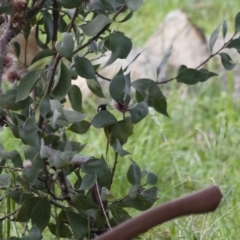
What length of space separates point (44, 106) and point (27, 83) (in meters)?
0.06

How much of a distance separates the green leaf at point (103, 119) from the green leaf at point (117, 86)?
0.05 m

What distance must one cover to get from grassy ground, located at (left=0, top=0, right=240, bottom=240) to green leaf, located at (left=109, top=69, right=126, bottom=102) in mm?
590

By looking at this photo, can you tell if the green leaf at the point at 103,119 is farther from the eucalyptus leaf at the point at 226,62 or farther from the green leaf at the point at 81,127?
the eucalyptus leaf at the point at 226,62

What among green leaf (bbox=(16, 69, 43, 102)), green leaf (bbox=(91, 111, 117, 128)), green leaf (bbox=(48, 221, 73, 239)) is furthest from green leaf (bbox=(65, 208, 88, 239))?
green leaf (bbox=(16, 69, 43, 102))

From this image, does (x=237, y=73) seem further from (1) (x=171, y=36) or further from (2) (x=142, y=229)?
(2) (x=142, y=229)

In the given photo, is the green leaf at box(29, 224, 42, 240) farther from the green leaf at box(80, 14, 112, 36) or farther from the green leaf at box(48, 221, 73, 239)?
the green leaf at box(80, 14, 112, 36)

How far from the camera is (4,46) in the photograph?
66.6 inches

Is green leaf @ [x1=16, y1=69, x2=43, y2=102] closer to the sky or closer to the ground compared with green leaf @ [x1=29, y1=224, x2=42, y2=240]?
closer to the sky

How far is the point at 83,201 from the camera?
169 centimetres

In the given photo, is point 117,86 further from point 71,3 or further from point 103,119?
point 71,3

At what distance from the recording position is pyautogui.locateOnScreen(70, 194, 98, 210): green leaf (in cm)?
168

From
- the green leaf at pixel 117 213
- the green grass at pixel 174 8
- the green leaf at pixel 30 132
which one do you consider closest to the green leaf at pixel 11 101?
the green leaf at pixel 30 132

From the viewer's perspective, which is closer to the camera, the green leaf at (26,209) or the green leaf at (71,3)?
the green leaf at (71,3)

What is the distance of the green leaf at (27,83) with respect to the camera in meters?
1.50
